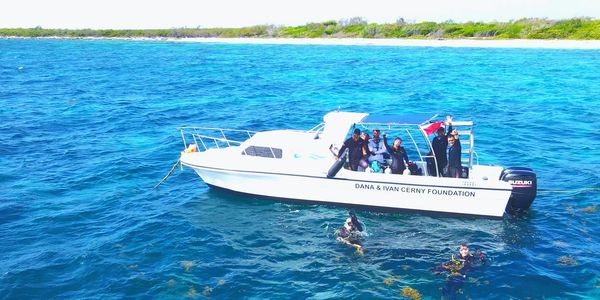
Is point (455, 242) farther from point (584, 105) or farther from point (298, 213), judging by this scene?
point (584, 105)

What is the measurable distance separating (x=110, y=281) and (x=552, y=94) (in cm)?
4173

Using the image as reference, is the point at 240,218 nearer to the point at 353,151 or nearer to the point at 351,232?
the point at 351,232

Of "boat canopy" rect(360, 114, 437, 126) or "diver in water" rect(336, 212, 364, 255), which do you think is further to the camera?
"boat canopy" rect(360, 114, 437, 126)

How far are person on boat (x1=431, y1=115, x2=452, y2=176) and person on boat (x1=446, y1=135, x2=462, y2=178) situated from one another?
263mm

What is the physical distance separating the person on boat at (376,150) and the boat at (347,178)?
2.47 feet

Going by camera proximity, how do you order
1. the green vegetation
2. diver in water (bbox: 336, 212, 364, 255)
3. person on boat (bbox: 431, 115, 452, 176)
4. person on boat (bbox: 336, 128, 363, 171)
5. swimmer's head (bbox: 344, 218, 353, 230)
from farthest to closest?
the green vegetation
person on boat (bbox: 336, 128, 363, 171)
person on boat (bbox: 431, 115, 452, 176)
swimmer's head (bbox: 344, 218, 353, 230)
diver in water (bbox: 336, 212, 364, 255)

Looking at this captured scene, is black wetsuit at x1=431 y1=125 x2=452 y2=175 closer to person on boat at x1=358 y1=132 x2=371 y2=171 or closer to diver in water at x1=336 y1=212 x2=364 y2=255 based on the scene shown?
person on boat at x1=358 y1=132 x2=371 y2=171

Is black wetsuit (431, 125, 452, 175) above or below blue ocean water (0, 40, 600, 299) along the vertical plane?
above

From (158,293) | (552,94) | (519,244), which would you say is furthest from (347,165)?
(552,94)

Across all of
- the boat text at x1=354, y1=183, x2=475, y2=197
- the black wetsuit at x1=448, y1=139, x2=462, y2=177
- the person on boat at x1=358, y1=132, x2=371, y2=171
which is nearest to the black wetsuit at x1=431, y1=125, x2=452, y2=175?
the black wetsuit at x1=448, y1=139, x2=462, y2=177

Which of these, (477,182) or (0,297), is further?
(477,182)

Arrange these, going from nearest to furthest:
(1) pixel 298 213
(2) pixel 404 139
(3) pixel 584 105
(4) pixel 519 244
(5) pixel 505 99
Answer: (4) pixel 519 244 → (1) pixel 298 213 → (2) pixel 404 139 → (3) pixel 584 105 → (5) pixel 505 99

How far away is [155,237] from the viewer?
670 inches

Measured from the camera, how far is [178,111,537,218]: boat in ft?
57.9
